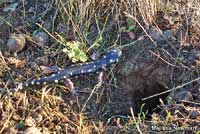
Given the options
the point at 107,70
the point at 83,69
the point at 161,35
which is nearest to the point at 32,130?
the point at 83,69

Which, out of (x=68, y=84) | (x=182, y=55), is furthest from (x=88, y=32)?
(x=182, y=55)

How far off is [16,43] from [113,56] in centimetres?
74

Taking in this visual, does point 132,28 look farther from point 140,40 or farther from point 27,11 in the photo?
point 27,11

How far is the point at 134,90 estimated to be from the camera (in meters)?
3.66

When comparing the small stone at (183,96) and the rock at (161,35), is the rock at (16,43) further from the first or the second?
the small stone at (183,96)

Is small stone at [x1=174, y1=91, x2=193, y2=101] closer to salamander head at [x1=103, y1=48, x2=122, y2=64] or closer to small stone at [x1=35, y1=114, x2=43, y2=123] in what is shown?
salamander head at [x1=103, y1=48, x2=122, y2=64]

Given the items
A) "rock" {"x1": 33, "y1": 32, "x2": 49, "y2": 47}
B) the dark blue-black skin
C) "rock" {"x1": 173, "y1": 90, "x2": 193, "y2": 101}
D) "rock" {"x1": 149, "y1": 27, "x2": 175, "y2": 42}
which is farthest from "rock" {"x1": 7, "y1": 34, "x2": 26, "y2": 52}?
"rock" {"x1": 173, "y1": 90, "x2": 193, "y2": 101}

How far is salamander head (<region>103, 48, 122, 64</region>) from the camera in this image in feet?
11.7

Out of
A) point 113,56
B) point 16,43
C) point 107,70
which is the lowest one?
point 107,70

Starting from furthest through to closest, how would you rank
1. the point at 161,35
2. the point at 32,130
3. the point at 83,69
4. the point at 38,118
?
the point at 161,35
the point at 83,69
the point at 38,118
the point at 32,130

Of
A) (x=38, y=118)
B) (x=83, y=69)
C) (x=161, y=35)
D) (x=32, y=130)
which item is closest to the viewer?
(x=32, y=130)

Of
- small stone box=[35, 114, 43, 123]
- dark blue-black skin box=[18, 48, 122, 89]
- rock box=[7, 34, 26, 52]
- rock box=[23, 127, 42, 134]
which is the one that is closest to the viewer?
rock box=[23, 127, 42, 134]

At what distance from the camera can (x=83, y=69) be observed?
357 cm

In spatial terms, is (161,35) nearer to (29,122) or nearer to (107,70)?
(107,70)
